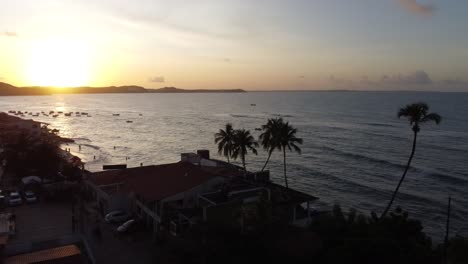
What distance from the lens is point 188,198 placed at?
27062 millimetres

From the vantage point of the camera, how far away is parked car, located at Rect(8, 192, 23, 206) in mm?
34284

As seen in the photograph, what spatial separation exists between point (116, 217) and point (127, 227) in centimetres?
276

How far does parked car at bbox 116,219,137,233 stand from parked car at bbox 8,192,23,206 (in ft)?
42.2

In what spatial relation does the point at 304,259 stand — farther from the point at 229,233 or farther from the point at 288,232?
the point at 229,233

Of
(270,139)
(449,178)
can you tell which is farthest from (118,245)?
(449,178)

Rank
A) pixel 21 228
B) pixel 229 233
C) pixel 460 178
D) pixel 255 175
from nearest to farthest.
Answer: pixel 229 233, pixel 21 228, pixel 255 175, pixel 460 178

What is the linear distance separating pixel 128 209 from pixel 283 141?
16936 mm

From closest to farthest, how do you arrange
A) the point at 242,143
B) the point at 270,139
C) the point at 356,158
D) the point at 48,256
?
the point at 48,256 → the point at 270,139 → the point at 242,143 → the point at 356,158

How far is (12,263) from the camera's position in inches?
683

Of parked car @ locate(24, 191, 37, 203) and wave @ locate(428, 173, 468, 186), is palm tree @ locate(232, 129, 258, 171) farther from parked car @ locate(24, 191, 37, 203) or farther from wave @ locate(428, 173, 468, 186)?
wave @ locate(428, 173, 468, 186)

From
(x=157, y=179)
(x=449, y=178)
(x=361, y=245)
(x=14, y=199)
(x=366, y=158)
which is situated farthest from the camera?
(x=366, y=158)

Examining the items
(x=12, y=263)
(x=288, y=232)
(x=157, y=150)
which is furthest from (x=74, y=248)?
(x=157, y=150)

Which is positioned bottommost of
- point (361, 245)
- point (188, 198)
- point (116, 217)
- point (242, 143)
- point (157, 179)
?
point (116, 217)

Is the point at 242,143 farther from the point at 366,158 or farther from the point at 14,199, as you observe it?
the point at 366,158
